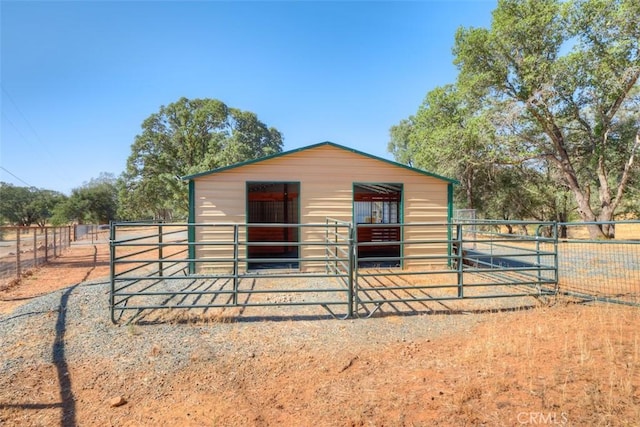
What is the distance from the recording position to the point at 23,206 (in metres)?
43.5

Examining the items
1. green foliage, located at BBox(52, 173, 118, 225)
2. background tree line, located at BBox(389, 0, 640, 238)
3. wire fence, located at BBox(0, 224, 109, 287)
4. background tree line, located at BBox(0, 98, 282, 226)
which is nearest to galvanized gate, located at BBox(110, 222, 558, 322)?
wire fence, located at BBox(0, 224, 109, 287)

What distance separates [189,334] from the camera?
425cm

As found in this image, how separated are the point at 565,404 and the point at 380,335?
6.72ft

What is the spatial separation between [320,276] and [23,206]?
57.4 meters

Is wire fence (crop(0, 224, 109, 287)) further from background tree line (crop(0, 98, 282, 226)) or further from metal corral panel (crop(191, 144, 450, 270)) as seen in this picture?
background tree line (crop(0, 98, 282, 226))

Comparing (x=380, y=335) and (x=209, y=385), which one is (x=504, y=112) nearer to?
(x=380, y=335)

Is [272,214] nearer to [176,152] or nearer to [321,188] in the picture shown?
[321,188]

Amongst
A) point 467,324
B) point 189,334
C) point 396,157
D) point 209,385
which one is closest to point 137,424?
point 209,385

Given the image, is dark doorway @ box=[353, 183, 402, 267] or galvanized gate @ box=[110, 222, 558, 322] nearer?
galvanized gate @ box=[110, 222, 558, 322]

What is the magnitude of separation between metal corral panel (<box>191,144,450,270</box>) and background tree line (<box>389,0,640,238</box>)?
10.7 metres

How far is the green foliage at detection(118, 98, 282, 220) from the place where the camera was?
25.2 m

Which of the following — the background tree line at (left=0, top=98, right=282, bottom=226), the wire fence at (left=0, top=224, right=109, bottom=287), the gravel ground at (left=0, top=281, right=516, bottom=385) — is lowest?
the gravel ground at (left=0, top=281, right=516, bottom=385)

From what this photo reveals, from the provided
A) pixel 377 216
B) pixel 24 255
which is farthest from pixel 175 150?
pixel 377 216

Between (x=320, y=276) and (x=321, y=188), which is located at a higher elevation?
(x=321, y=188)
